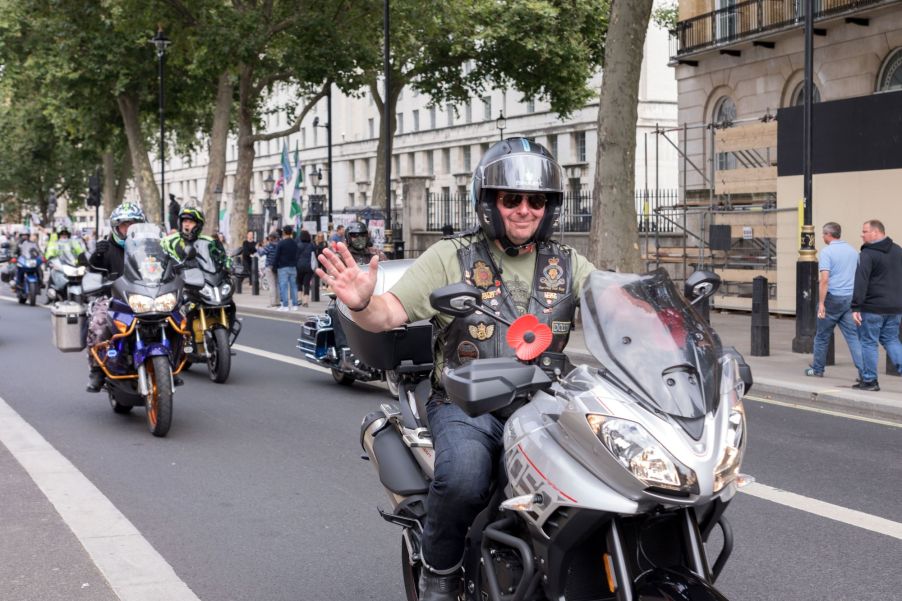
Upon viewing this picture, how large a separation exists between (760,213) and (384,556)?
1931cm

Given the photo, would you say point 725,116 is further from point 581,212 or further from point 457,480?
point 457,480

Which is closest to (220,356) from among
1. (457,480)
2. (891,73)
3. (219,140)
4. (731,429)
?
(457,480)

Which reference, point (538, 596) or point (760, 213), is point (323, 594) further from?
point (760, 213)

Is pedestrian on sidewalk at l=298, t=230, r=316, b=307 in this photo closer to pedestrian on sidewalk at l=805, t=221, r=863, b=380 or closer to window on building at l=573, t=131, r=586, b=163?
pedestrian on sidewalk at l=805, t=221, r=863, b=380

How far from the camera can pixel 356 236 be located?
14016 mm

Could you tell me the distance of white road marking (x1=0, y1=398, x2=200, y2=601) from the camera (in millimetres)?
5230

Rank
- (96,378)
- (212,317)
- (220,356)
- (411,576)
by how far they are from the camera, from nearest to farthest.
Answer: (411,576) < (96,378) < (220,356) < (212,317)

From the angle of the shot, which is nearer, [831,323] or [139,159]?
[831,323]

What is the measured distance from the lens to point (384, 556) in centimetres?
575

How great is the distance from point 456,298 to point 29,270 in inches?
1074

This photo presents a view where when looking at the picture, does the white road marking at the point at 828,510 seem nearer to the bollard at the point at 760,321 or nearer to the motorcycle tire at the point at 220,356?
the motorcycle tire at the point at 220,356

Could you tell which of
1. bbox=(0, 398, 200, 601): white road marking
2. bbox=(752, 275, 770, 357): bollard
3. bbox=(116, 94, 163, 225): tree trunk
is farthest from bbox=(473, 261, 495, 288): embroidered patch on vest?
bbox=(116, 94, 163, 225): tree trunk

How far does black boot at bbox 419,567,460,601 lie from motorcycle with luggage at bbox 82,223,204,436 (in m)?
5.50

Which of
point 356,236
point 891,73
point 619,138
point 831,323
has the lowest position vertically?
point 831,323
